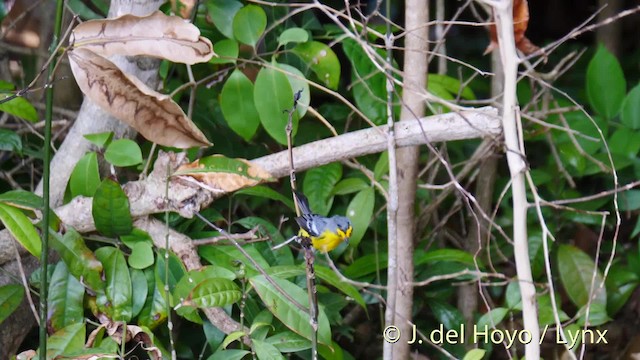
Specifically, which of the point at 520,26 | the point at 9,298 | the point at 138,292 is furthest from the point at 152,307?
the point at 520,26

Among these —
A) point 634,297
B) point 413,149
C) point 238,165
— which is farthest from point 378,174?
point 634,297

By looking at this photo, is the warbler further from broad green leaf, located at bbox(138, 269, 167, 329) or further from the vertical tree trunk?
broad green leaf, located at bbox(138, 269, 167, 329)

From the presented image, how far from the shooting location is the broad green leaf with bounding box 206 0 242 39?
1789 mm

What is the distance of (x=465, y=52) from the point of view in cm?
304

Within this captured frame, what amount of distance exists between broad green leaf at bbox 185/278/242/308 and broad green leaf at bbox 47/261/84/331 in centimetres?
28

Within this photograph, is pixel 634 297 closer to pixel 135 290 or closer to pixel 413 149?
pixel 413 149

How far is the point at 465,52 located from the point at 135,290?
1.86 m

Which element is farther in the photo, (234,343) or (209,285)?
(234,343)

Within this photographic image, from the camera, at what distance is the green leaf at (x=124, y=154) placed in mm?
1657

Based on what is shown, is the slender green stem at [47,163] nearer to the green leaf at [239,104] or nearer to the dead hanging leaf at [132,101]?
the dead hanging leaf at [132,101]

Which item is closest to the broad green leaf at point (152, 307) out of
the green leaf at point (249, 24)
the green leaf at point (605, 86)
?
the green leaf at point (249, 24)

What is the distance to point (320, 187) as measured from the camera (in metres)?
1.90

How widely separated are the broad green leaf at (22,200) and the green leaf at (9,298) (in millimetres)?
199

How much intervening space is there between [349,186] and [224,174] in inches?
14.8
